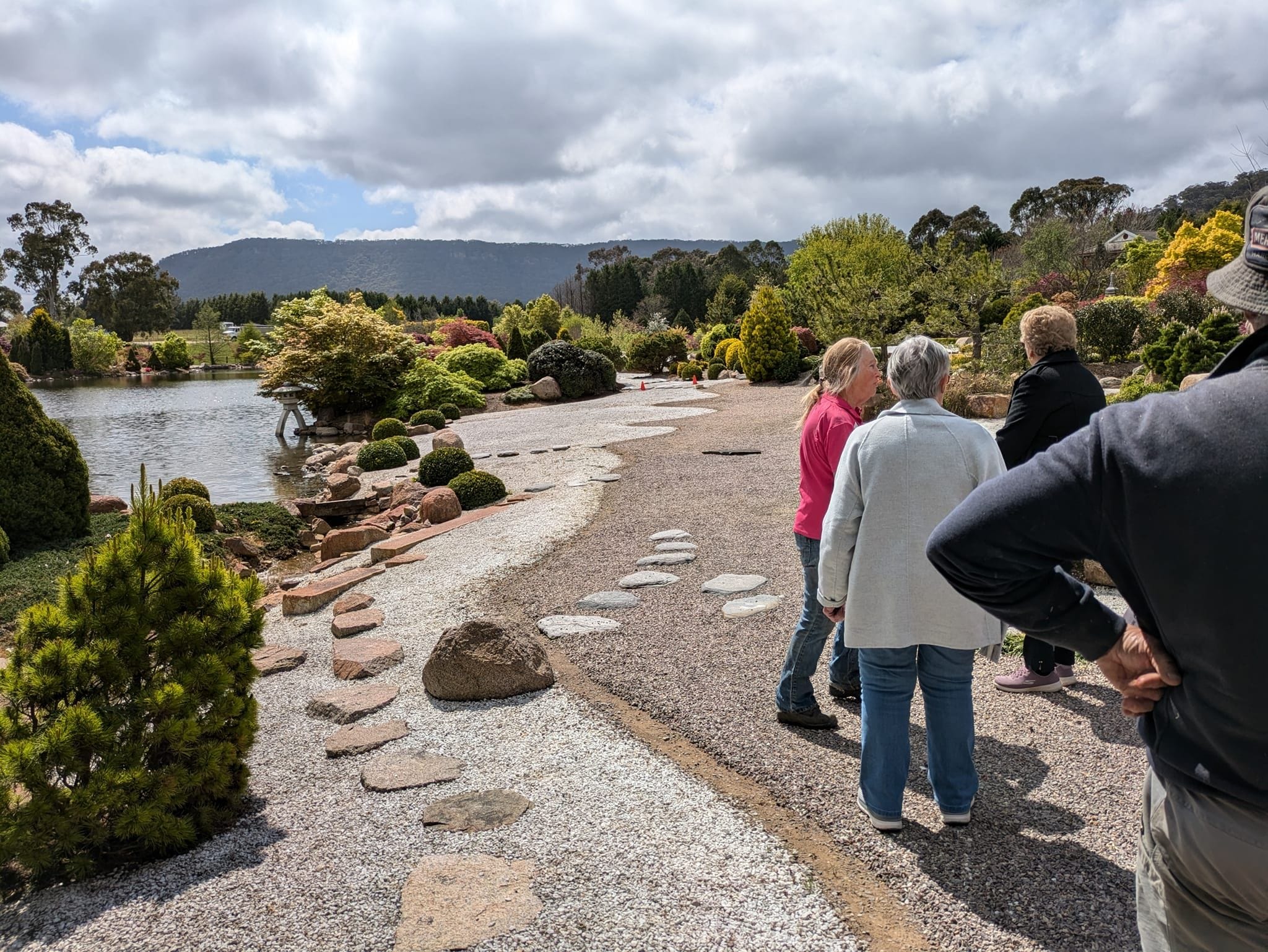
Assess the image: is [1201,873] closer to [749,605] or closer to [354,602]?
[749,605]

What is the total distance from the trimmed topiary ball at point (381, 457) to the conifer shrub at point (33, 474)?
614 cm

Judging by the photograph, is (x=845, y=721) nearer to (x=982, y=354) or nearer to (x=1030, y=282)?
(x=982, y=354)

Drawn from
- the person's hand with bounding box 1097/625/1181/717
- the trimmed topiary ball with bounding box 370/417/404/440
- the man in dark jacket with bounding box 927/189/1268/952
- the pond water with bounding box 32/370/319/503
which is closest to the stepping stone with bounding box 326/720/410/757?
the man in dark jacket with bounding box 927/189/1268/952

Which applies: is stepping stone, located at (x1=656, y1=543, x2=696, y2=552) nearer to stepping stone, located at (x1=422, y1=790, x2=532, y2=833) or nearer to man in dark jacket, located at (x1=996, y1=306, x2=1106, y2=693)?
man in dark jacket, located at (x1=996, y1=306, x2=1106, y2=693)

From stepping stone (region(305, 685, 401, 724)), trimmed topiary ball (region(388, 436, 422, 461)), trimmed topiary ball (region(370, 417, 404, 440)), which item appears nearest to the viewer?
stepping stone (region(305, 685, 401, 724))

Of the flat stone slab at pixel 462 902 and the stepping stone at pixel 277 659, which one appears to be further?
the stepping stone at pixel 277 659

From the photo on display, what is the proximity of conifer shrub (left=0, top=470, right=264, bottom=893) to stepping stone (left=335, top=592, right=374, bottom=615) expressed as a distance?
115 inches

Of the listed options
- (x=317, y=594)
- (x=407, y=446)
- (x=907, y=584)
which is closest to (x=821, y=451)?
(x=907, y=584)

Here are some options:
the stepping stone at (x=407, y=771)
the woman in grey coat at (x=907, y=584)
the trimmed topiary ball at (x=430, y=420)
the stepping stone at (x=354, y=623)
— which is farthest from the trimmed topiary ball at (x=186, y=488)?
the woman in grey coat at (x=907, y=584)

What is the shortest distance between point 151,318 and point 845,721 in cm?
7774

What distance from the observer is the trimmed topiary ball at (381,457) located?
1502cm

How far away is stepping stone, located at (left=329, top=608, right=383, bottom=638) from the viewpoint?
580 cm

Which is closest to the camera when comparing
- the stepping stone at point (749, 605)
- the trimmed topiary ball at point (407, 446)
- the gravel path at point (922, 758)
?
the gravel path at point (922, 758)

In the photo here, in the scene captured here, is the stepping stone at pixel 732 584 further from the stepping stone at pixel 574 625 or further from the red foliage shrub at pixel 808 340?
the red foliage shrub at pixel 808 340
